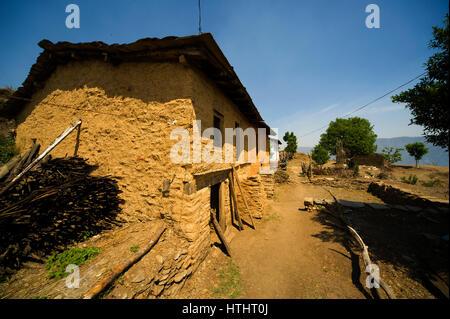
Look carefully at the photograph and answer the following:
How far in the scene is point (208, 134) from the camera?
4.89 m

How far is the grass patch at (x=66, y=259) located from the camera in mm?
2988

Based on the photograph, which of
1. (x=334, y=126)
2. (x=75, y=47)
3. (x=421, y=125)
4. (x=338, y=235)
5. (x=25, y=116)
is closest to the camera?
(x=421, y=125)

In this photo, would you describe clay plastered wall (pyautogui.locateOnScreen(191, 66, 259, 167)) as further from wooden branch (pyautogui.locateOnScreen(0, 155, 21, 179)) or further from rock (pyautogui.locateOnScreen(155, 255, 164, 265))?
wooden branch (pyautogui.locateOnScreen(0, 155, 21, 179))

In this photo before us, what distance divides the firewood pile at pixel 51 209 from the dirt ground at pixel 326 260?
3245mm

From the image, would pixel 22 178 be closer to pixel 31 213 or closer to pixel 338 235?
pixel 31 213

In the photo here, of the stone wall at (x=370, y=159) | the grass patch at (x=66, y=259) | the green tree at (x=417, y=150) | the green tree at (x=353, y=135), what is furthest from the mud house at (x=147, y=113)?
the green tree at (x=353, y=135)

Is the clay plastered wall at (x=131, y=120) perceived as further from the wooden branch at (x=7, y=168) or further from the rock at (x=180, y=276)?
the rock at (x=180, y=276)

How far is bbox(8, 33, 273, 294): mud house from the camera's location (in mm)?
4023

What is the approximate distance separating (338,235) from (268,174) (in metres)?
4.79

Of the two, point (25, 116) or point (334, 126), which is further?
point (334, 126)

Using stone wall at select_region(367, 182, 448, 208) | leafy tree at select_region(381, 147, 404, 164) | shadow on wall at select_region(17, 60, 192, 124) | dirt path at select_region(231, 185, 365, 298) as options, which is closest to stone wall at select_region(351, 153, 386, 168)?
leafy tree at select_region(381, 147, 404, 164)

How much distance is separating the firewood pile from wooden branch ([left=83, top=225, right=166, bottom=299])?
5.77 feet
